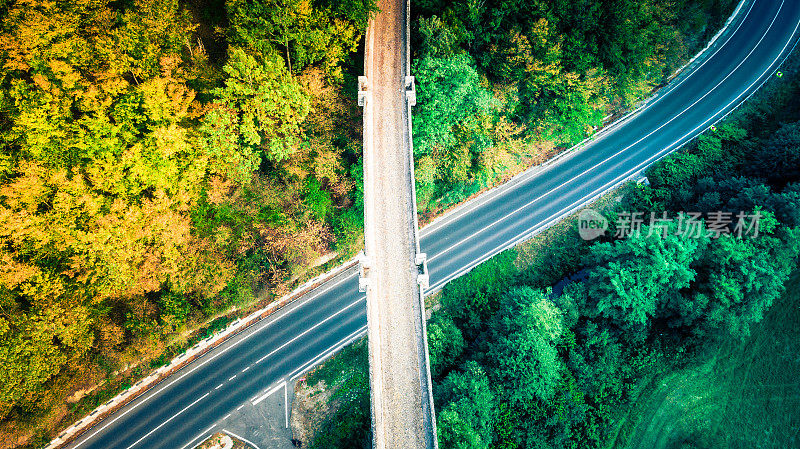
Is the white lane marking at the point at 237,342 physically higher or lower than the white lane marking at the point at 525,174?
lower

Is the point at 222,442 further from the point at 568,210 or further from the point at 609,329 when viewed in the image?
the point at 568,210

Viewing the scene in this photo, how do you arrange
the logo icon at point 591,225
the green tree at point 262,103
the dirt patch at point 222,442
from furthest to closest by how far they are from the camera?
the logo icon at point 591,225 → the dirt patch at point 222,442 → the green tree at point 262,103

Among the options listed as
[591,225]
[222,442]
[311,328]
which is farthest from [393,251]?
[591,225]

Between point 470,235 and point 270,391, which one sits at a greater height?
point 470,235

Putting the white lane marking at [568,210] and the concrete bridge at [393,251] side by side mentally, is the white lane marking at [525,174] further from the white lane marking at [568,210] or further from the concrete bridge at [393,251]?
the concrete bridge at [393,251]

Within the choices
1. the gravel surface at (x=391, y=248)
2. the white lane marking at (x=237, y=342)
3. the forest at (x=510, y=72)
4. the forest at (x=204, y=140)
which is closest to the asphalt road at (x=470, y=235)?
the white lane marking at (x=237, y=342)

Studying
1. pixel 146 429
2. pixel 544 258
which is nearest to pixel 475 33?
pixel 544 258
